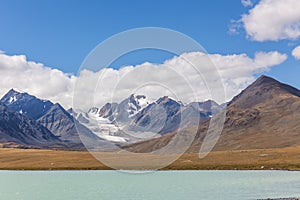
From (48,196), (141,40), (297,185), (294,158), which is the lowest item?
(48,196)

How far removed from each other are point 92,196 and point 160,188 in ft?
43.4

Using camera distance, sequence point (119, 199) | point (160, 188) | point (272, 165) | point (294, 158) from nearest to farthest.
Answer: point (119, 199) < point (160, 188) < point (272, 165) < point (294, 158)

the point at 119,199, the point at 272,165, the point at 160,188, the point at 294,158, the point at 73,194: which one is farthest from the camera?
the point at 294,158

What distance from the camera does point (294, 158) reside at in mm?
145875

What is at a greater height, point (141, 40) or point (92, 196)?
point (141, 40)

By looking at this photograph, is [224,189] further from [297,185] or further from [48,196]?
[48,196]

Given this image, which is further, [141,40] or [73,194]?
[73,194]

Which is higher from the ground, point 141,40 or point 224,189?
point 141,40

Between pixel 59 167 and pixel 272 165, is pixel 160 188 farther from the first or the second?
pixel 59 167

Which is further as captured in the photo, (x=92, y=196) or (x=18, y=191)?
(x=18, y=191)

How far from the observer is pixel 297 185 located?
67000 mm

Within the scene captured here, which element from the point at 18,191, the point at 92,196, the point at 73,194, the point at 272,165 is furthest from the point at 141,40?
the point at 272,165

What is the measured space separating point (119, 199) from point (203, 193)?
1204cm

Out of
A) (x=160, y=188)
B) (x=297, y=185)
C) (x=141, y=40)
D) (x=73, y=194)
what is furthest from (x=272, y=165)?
(x=141, y=40)
